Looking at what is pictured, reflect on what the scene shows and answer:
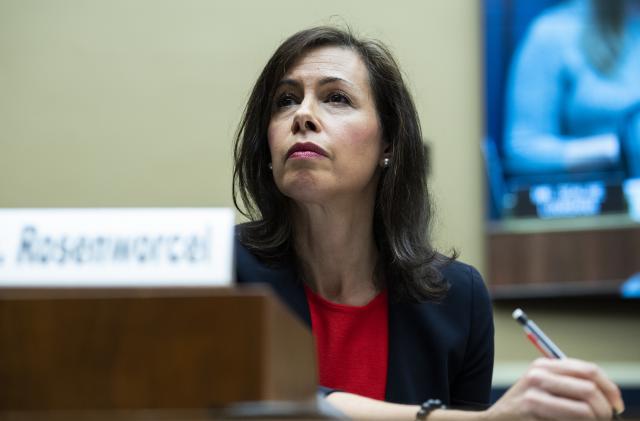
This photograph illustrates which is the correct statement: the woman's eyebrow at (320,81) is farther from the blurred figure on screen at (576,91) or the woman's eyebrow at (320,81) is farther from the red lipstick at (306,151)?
the blurred figure on screen at (576,91)

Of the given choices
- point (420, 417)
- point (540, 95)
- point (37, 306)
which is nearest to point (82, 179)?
point (540, 95)

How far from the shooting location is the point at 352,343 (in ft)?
5.53

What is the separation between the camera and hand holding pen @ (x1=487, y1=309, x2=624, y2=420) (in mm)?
1105

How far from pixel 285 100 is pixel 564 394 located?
0.98 meters

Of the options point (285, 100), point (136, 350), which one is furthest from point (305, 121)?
point (136, 350)

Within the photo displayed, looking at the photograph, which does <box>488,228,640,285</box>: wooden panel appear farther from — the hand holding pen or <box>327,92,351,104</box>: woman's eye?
the hand holding pen

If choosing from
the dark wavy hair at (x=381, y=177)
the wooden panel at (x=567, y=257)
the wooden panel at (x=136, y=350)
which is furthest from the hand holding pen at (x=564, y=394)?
the wooden panel at (x=567, y=257)

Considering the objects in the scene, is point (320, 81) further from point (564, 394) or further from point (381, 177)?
point (564, 394)

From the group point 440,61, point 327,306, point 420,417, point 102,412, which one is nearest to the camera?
point 102,412

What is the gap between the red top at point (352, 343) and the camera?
5.38 feet

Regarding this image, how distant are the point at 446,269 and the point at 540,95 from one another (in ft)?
4.94

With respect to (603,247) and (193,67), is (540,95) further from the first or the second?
(193,67)

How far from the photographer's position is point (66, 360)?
30.6 inches

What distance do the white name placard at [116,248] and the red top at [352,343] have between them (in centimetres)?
83
